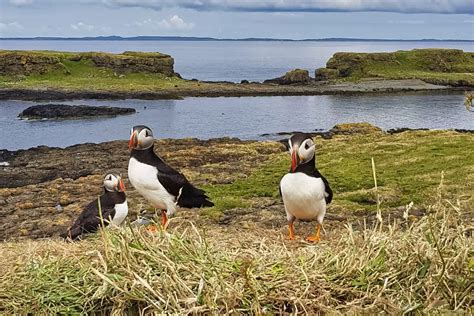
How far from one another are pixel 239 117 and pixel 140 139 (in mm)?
75243

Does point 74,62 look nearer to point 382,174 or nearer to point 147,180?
point 382,174

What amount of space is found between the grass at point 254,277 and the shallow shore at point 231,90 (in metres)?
105

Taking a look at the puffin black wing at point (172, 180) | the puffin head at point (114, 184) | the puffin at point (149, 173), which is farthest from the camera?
the puffin head at point (114, 184)

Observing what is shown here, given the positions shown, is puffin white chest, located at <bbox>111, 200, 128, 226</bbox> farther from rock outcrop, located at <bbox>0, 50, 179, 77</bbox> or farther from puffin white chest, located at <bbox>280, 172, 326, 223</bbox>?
rock outcrop, located at <bbox>0, 50, 179, 77</bbox>

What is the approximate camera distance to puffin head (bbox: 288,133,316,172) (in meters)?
9.16

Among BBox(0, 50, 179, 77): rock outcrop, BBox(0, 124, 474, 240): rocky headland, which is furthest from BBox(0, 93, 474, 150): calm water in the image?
BBox(0, 50, 179, 77): rock outcrop

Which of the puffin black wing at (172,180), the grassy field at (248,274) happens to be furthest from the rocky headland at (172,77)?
the grassy field at (248,274)

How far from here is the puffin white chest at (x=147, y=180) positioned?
1150 centimetres

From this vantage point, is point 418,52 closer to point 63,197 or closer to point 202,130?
point 202,130

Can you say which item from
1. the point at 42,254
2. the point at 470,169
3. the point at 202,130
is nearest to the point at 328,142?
the point at 470,169

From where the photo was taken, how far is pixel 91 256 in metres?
5.57

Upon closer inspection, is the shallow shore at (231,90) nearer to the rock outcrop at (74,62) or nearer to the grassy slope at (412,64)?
the grassy slope at (412,64)

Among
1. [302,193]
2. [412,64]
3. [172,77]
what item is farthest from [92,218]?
[412,64]

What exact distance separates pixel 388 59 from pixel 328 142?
120211mm
